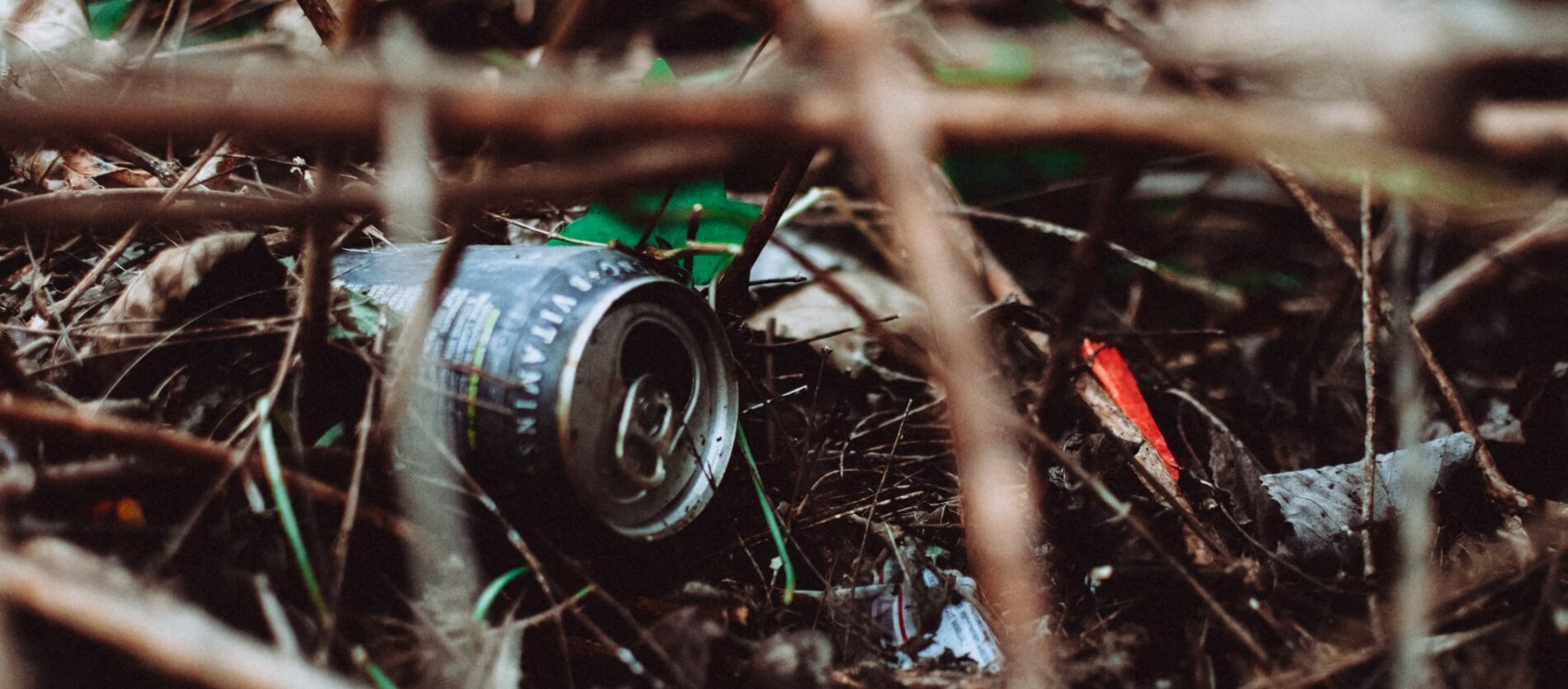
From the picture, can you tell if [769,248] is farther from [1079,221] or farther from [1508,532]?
[1508,532]

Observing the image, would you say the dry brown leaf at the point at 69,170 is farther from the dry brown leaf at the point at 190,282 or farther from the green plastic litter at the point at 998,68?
the green plastic litter at the point at 998,68

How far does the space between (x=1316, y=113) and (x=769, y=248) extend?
1.07 meters

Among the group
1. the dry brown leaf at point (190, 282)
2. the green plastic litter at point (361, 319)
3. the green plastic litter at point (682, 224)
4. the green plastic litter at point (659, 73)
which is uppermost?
the green plastic litter at point (659, 73)

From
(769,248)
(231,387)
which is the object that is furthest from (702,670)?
(769,248)

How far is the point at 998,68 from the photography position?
1.54 metres

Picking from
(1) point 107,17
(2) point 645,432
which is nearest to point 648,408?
(2) point 645,432

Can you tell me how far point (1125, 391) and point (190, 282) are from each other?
1.03 meters

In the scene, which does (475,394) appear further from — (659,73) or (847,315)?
(847,315)

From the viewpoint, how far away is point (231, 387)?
2.75 ft

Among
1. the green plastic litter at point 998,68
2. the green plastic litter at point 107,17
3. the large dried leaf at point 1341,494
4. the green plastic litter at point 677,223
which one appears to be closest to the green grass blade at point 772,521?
the green plastic litter at point 677,223

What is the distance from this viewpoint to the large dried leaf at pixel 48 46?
44.2 inches

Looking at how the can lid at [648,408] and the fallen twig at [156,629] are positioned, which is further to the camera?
the can lid at [648,408]

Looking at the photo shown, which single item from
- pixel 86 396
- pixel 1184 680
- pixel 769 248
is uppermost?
pixel 769 248

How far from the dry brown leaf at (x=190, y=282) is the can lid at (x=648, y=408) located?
374 mm
